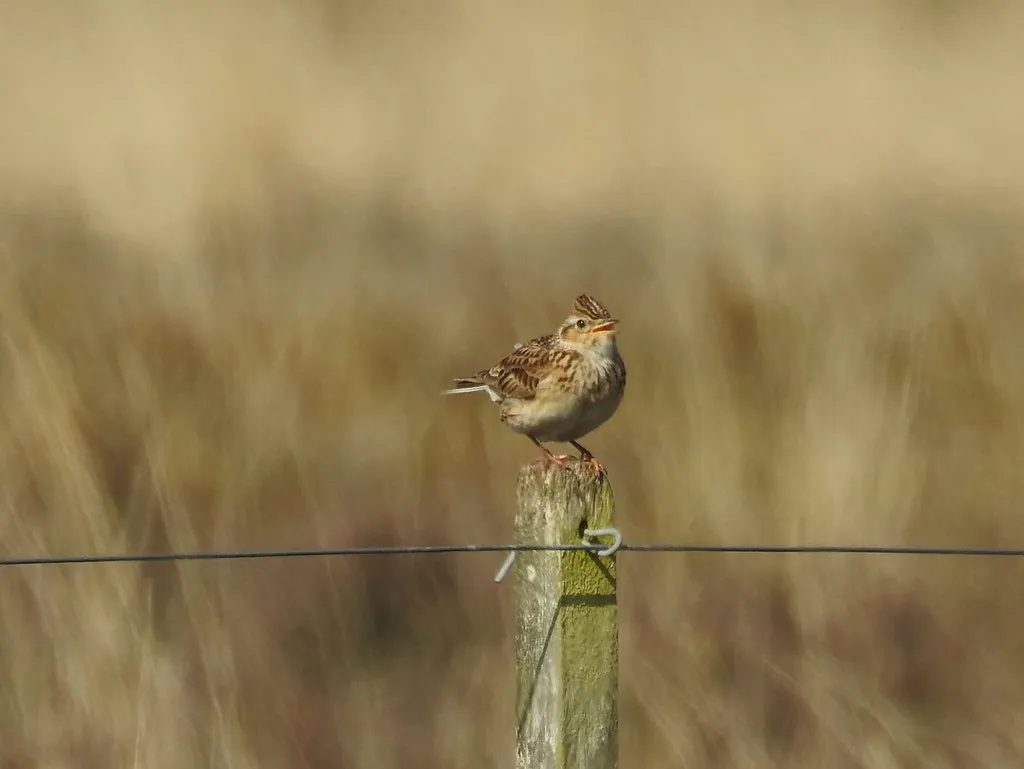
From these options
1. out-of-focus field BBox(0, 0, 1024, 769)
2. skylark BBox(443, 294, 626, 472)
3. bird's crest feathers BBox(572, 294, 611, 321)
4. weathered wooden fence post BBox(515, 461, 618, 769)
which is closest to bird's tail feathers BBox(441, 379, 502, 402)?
skylark BBox(443, 294, 626, 472)

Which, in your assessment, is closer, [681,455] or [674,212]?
[681,455]

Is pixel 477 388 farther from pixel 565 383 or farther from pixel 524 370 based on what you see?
pixel 565 383

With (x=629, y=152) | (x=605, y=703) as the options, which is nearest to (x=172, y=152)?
(x=629, y=152)

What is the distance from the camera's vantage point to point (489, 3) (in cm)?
1442

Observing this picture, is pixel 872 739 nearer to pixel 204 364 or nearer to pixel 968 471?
pixel 968 471

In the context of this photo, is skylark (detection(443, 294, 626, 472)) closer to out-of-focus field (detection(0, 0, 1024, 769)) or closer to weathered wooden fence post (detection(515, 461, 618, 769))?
out-of-focus field (detection(0, 0, 1024, 769))

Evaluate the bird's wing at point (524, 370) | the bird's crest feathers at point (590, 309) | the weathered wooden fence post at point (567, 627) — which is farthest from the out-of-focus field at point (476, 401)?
the weathered wooden fence post at point (567, 627)

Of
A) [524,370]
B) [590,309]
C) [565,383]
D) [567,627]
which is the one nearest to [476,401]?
[590,309]

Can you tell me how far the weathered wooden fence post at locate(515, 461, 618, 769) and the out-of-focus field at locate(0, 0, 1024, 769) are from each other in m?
2.05

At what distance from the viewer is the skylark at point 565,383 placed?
4727 mm

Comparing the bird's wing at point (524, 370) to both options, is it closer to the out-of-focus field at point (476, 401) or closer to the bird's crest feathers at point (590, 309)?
the bird's crest feathers at point (590, 309)

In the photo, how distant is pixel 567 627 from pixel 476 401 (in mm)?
4150

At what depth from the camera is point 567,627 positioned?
305 cm

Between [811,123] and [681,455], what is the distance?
4.82 metres
